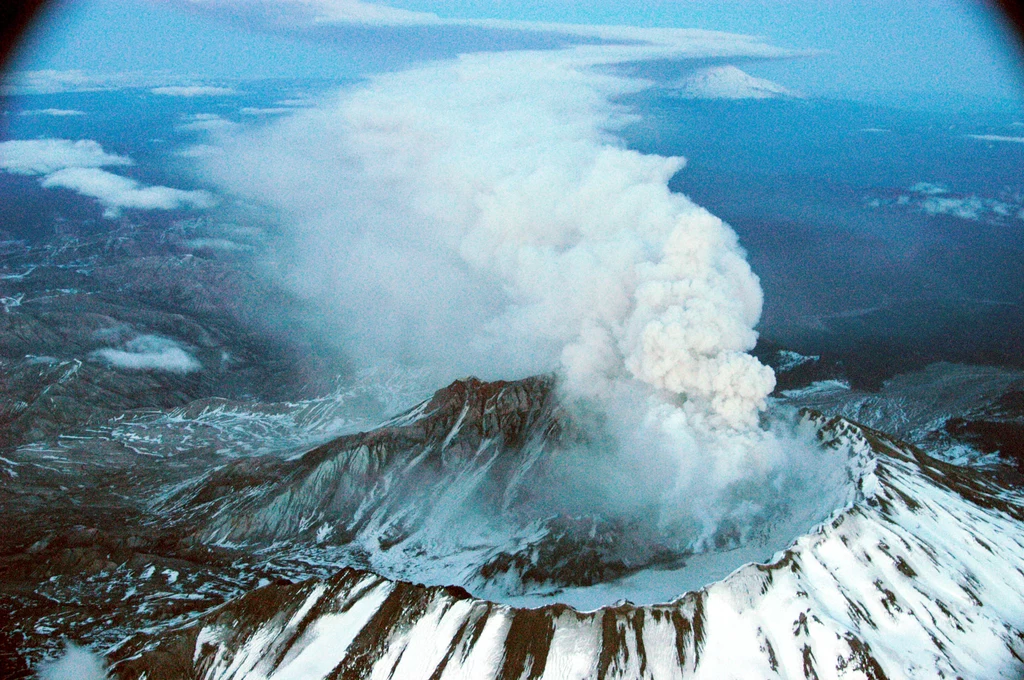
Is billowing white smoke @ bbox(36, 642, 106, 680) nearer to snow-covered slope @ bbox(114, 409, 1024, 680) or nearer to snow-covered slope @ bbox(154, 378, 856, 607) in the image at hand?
snow-covered slope @ bbox(114, 409, 1024, 680)

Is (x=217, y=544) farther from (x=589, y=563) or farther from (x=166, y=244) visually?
(x=166, y=244)

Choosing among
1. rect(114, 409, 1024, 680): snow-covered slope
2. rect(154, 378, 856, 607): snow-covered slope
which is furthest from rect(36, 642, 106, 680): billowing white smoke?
rect(154, 378, 856, 607): snow-covered slope

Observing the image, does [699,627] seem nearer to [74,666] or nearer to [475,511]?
[475,511]

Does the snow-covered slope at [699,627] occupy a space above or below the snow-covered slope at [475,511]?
above

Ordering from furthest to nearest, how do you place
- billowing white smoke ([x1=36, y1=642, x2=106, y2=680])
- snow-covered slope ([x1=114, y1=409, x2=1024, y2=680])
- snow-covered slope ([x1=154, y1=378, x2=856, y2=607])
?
1. snow-covered slope ([x1=154, y1=378, x2=856, y2=607])
2. billowing white smoke ([x1=36, y1=642, x2=106, y2=680])
3. snow-covered slope ([x1=114, y1=409, x2=1024, y2=680])

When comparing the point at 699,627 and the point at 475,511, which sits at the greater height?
the point at 699,627

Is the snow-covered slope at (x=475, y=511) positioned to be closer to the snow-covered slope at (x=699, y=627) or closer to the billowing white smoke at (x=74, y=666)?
the snow-covered slope at (x=699, y=627)

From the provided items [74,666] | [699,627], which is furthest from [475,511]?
[74,666]

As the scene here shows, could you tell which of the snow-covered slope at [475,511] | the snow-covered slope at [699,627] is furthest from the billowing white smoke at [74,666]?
the snow-covered slope at [475,511]
